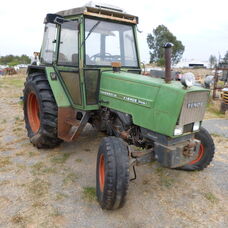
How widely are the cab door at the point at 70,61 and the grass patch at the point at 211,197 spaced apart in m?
2.22

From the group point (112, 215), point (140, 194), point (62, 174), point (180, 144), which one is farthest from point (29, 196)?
point (180, 144)

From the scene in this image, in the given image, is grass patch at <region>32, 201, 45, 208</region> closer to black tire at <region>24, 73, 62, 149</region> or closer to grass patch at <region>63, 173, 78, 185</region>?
grass patch at <region>63, 173, 78, 185</region>

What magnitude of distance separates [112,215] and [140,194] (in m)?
0.57

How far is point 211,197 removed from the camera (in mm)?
3156

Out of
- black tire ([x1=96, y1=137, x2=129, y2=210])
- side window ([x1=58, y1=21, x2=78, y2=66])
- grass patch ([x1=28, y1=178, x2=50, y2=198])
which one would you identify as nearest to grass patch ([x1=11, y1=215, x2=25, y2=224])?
grass patch ([x1=28, y1=178, x2=50, y2=198])

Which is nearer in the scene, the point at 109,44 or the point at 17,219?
the point at 17,219

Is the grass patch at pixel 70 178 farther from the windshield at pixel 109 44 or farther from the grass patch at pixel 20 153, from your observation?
the windshield at pixel 109 44

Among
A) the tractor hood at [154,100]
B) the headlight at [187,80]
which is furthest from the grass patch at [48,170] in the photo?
the headlight at [187,80]

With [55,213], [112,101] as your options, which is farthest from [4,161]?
[112,101]

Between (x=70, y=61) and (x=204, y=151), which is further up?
(x=70, y=61)

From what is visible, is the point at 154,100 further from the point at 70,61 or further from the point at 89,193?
the point at 70,61

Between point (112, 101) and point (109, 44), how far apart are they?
1117 millimetres

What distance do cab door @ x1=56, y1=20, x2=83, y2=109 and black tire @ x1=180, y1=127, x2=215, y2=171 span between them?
194cm

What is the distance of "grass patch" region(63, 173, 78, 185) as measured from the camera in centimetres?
351
